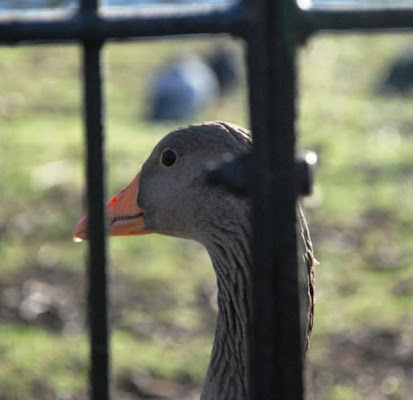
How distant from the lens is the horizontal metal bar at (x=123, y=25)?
1.14 m

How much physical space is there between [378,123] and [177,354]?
348 cm

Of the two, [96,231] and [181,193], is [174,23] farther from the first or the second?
[181,193]

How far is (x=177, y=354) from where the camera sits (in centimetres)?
399

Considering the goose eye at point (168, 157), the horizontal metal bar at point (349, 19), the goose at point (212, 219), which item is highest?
the horizontal metal bar at point (349, 19)

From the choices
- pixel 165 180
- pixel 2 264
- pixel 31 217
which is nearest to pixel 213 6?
pixel 165 180

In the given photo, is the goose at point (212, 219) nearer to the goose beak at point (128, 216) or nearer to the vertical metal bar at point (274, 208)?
the goose beak at point (128, 216)

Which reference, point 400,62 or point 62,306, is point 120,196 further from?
point 400,62

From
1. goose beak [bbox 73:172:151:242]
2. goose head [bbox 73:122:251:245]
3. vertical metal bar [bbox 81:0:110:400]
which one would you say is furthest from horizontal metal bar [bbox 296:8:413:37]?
goose beak [bbox 73:172:151:242]

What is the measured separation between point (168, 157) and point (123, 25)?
132 centimetres

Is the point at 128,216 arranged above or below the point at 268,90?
below

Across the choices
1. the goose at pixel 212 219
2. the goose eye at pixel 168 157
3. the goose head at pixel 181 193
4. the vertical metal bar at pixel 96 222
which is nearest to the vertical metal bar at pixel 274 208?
the vertical metal bar at pixel 96 222

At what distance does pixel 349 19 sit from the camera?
1.10 metres

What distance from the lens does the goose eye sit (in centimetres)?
247

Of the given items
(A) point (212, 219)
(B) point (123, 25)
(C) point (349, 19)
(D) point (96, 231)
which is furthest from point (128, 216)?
(C) point (349, 19)
